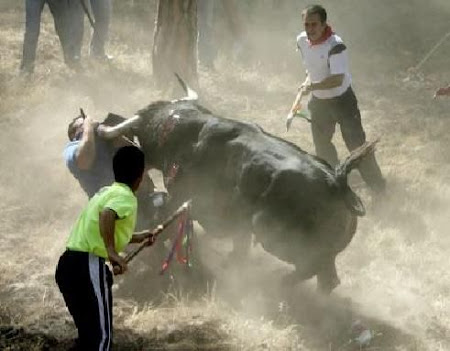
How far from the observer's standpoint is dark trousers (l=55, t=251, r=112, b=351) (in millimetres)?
3891

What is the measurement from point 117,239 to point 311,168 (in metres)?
1.73

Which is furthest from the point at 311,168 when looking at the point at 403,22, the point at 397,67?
the point at 403,22

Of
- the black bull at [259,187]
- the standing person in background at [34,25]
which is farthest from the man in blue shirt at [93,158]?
the standing person in background at [34,25]

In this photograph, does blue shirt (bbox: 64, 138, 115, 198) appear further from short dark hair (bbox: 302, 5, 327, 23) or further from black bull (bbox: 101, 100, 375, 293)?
short dark hair (bbox: 302, 5, 327, 23)

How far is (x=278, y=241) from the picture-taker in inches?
199

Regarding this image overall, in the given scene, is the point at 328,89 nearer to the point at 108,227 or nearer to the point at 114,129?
the point at 114,129

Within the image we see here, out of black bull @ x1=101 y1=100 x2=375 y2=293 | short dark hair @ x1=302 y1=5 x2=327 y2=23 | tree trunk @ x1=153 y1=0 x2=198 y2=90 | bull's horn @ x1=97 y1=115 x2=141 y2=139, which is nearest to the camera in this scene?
black bull @ x1=101 y1=100 x2=375 y2=293

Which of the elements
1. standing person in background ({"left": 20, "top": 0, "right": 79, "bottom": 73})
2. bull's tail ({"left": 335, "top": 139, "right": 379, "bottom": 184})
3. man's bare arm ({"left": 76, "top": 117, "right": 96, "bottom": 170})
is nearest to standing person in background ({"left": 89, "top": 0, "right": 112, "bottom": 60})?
standing person in background ({"left": 20, "top": 0, "right": 79, "bottom": 73})

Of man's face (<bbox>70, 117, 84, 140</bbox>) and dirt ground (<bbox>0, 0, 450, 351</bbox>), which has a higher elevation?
man's face (<bbox>70, 117, 84, 140</bbox>)

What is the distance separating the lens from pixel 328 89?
6668 mm

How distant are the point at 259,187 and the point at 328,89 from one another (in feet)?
6.79

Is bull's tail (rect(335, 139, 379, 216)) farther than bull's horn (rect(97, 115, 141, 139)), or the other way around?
bull's horn (rect(97, 115, 141, 139))

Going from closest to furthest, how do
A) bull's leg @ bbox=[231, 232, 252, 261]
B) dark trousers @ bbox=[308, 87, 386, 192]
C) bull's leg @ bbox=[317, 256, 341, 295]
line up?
bull's leg @ bbox=[317, 256, 341, 295]
bull's leg @ bbox=[231, 232, 252, 261]
dark trousers @ bbox=[308, 87, 386, 192]

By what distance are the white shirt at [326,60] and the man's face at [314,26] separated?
5.4 inches
